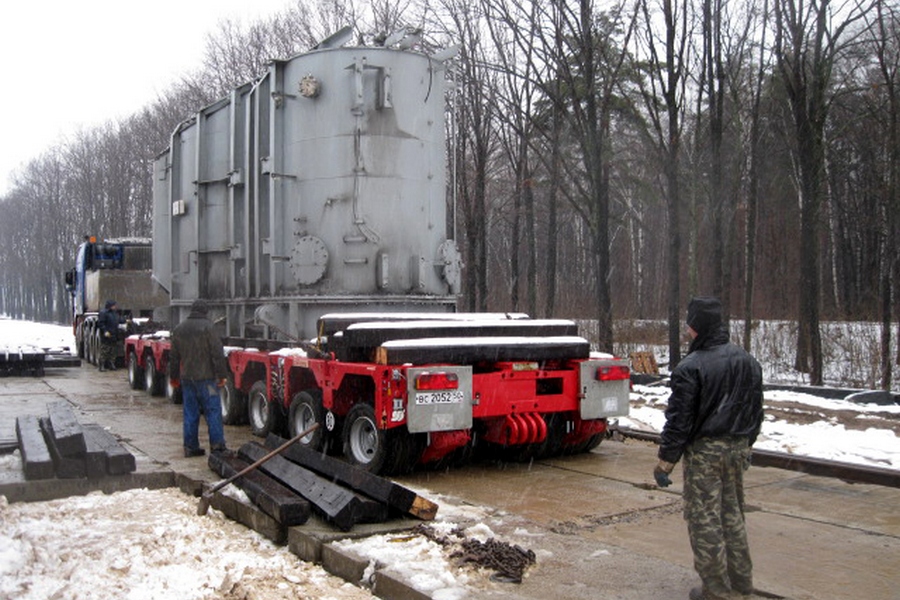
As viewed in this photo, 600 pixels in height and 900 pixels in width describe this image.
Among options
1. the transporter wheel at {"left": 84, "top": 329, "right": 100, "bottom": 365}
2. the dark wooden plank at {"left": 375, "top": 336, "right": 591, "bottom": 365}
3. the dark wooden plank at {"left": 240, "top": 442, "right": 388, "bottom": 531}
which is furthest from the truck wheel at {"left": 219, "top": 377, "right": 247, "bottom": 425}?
the transporter wheel at {"left": 84, "top": 329, "right": 100, "bottom": 365}

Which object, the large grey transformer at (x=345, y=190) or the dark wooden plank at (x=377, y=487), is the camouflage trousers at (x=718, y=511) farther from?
the large grey transformer at (x=345, y=190)

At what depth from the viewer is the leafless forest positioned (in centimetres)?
1855

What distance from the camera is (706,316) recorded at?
5.07 metres

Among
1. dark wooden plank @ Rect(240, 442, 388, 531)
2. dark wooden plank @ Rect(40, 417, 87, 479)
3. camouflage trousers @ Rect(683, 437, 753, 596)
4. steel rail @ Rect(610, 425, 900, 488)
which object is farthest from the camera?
steel rail @ Rect(610, 425, 900, 488)

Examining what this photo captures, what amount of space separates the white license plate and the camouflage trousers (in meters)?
3.32

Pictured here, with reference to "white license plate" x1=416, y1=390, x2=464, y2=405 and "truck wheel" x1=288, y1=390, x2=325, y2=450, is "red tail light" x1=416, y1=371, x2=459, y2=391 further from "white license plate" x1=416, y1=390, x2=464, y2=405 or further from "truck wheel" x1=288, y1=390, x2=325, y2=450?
"truck wheel" x1=288, y1=390, x2=325, y2=450

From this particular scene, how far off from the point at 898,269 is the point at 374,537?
19020 mm

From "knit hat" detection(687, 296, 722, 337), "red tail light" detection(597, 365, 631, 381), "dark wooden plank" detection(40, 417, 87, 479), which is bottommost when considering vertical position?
"dark wooden plank" detection(40, 417, 87, 479)

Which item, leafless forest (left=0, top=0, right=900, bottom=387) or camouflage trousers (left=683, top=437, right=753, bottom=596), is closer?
camouflage trousers (left=683, top=437, right=753, bottom=596)

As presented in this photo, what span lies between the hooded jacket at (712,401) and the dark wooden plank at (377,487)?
2058mm

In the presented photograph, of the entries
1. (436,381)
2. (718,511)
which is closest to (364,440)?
(436,381)

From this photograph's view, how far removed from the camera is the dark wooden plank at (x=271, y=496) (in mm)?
6198

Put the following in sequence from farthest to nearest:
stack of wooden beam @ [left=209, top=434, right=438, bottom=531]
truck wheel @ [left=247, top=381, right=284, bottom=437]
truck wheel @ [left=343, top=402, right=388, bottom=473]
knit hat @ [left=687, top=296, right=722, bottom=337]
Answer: truck wheel @ [left=247, top=381, right=284, bottom=437] → truck wheel @ [left=343, top=402, right=388, bottom=473] → stack of wooden beam @ [left=209, top=434, right=438, bottom=531] → knit hat @ [left=687, top=296, right=722, bottom=337]

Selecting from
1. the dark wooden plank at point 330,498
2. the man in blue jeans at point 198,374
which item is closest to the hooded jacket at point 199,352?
the man in blue jeans at point 198,374
